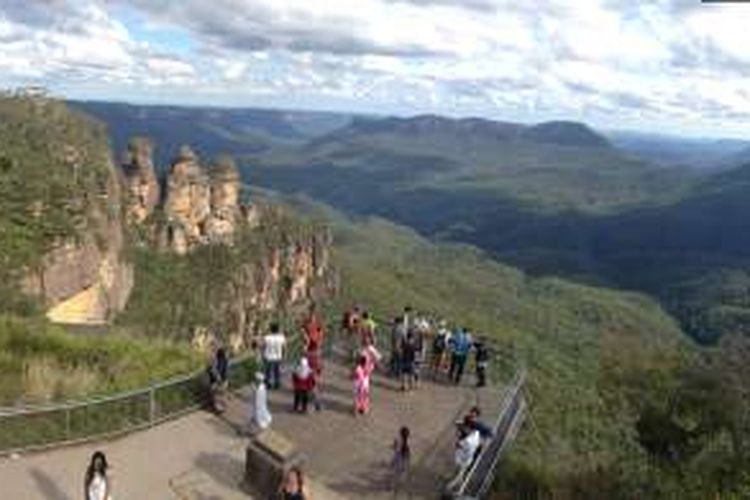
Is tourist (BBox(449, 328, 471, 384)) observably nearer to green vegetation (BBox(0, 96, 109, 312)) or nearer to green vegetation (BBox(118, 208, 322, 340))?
green vegetation (BBox(0, 96, 109, 312))

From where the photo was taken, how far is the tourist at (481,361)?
101ft

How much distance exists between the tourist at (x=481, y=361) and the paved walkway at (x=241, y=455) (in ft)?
6.16

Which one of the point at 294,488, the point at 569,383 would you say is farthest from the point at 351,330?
the point at 569,383

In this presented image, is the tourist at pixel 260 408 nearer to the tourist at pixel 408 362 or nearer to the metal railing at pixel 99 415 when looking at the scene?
the metal railing at pixel 99 415

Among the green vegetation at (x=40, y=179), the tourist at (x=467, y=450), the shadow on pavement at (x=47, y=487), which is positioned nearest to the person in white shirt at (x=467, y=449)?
the tourist at (x=467, y=450)

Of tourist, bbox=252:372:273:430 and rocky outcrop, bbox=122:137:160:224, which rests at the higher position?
tourist, bbox=252:372:273:430

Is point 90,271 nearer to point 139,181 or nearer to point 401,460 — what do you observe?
point 139,181

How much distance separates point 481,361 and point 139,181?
291 feet

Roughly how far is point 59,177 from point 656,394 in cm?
6042

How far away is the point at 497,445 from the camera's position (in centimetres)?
2530

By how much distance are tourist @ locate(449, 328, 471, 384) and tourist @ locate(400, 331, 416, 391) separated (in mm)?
1521

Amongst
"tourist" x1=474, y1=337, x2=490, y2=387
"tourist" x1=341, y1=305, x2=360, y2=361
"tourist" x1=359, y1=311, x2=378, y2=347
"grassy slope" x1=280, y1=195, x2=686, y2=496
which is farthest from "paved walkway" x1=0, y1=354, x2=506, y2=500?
"tourist" x1=341, y1=305, x2=360, y2=361

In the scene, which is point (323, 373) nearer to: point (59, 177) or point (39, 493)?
point (39, 493)

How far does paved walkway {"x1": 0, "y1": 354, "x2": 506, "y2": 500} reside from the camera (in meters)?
21.9
